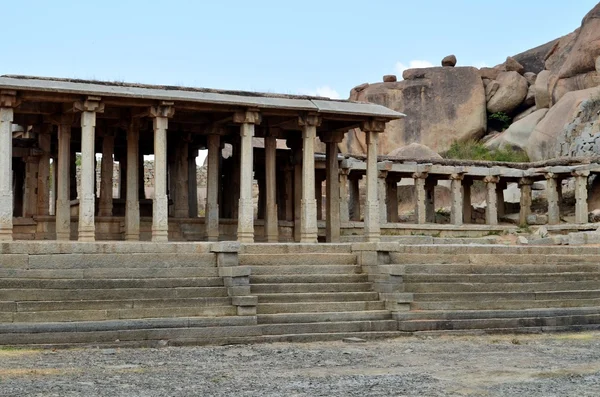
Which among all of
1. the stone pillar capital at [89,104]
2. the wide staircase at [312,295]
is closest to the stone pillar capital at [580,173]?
the wide staircase at [312,295]

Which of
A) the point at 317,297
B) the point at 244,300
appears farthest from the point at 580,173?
the point at 244,300

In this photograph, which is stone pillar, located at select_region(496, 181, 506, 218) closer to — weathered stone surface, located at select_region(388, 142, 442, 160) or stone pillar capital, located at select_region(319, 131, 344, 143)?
weathered stone surface, located at select_region(388, 142, 442, 160)

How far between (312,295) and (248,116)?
216 inches

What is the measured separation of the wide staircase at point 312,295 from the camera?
14.9m

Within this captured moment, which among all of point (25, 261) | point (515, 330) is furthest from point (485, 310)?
point (25, 261)

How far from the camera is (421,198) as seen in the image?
33.1 metres

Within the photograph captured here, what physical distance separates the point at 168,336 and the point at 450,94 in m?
35.1

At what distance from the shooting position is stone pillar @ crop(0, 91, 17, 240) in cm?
1736

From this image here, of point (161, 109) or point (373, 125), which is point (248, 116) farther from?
point (373, 125)

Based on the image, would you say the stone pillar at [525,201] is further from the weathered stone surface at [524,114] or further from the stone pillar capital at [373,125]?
the stone pillar capital at [373,125]

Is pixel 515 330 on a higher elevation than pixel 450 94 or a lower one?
lower

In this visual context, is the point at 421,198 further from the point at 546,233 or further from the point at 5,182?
the point at 5,182

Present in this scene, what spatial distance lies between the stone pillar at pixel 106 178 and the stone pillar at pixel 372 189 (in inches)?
257

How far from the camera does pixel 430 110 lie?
46.2 m
